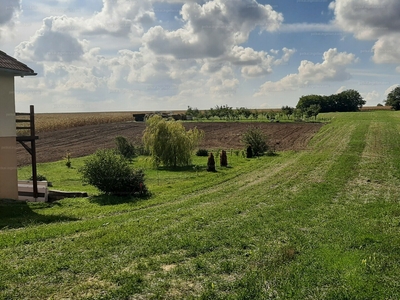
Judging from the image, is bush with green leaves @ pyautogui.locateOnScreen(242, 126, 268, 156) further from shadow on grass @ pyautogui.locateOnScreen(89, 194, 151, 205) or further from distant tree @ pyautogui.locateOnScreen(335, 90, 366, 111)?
distant tree @ pyautogui.locateOnScreen(335, 90, 366, 111)

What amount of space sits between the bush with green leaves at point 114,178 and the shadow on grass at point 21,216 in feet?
7.54

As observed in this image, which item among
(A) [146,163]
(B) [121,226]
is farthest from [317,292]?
(A) [146,163]

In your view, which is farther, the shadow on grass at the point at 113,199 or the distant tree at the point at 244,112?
the distant tree at the point at 244,112

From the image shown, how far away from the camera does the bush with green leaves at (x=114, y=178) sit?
49.1 feet

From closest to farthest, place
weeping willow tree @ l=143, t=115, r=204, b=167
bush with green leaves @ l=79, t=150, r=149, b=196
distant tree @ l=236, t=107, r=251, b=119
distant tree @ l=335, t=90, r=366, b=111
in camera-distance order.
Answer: bush with green leaves @ l=79, t=150, r=149, b=196 → weeping willow tree @ l=143, t=115, r=204, b=167 → distant tree @ l=236, t=107, r=251, b=119 → distant tree @ l=335, t=90, r=366, b=111

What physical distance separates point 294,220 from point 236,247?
110 inches

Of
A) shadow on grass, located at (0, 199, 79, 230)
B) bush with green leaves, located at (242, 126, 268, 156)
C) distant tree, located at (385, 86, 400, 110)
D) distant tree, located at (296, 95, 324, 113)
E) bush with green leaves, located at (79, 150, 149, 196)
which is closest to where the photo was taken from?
shadow on grass, located at (0, 199, 79, 230)

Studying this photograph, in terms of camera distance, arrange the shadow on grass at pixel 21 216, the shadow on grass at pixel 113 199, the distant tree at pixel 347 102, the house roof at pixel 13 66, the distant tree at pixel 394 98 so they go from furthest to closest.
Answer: the distant tree at pixel 347 102 → the distant tree at pixel 394 98 → the shadow on grass at pixel 113 199 → the house roof at pixel 13 66 → the shadow on grass at pixel 21 216

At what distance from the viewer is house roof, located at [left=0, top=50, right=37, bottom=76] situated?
13.2 meters

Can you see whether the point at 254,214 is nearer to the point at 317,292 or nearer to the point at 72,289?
the point at 317,292

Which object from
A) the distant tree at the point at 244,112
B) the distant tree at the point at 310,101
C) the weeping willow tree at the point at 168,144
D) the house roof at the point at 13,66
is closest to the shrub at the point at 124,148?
the weeping willow tree at the point at 168,144

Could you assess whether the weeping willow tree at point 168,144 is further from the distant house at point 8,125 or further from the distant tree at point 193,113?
the distant tree at point 193,113

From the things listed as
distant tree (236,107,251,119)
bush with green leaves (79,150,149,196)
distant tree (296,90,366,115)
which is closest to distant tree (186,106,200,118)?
distant tree (236,107,251,119)

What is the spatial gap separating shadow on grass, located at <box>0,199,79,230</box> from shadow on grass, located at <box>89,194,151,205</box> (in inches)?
66.4
